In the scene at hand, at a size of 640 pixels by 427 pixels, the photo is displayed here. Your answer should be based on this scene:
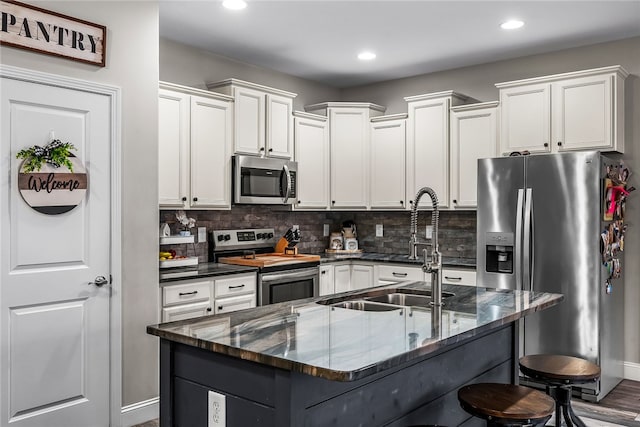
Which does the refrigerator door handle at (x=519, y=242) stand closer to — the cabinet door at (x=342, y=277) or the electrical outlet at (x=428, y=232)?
the electrical outlet at (x=428, y=232)

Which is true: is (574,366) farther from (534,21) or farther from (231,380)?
(534,21)

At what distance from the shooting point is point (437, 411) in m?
2.35

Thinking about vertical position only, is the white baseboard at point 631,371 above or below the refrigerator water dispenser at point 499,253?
below

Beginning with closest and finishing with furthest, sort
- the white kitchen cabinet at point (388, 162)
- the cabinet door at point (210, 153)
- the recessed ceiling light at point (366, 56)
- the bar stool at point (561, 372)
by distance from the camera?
the bar stool at point (561, 372) < the cabinet door at point (210, 153) < the recessed ceiling light at point (366, 56) < the white kitchen cabinet at point (388, 162)

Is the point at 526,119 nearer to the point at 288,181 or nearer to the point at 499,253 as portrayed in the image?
the point at 499,253

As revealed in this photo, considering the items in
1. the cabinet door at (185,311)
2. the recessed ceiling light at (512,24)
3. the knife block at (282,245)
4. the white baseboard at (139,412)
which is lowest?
the white baseboard at (139,412)

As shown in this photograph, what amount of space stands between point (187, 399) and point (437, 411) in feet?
3.47

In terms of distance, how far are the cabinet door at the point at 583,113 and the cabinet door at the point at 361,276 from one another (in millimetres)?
1988

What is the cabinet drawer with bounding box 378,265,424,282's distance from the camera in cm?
493

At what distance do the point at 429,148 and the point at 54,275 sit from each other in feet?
11.1

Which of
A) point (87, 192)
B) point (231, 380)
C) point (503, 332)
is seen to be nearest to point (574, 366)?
point (503, 332)

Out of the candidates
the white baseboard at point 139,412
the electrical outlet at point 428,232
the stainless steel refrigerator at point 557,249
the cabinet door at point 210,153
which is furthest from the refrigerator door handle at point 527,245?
the white baseboard at point 139,412

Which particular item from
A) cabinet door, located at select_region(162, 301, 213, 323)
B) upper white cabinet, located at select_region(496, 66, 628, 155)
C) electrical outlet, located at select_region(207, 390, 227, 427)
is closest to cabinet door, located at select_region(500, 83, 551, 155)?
upper white cabinet, located at select_region(496, 66, 628, 155)

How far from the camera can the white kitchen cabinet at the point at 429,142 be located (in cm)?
500
